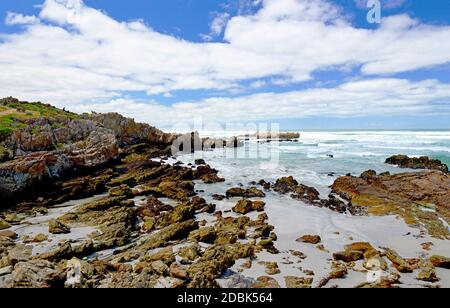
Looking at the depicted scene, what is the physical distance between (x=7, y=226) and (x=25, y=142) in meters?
9.53

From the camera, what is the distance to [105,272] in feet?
26.9

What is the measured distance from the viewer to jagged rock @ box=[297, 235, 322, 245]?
35.9 ft

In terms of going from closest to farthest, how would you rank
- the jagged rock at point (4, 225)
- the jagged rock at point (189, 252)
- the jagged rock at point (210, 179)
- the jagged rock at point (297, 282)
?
the jagged rock at point (297, 282)
the jagged rock at point (189, 252)
the jagged rock at point (4, 225)
the jagged rock at point (210, 179)

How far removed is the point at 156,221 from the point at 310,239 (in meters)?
6.24

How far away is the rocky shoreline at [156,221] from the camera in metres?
7.98

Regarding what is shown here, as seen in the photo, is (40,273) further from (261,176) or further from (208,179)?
(261,176)

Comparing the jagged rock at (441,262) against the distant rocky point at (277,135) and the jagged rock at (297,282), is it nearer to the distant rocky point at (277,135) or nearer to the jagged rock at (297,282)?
the jagged rock at (297,282)

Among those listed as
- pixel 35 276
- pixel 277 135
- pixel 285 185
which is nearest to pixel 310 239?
pixel 35 276

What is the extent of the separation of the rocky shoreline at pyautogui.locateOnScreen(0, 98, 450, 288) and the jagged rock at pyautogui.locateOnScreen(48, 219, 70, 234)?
0.14 feet

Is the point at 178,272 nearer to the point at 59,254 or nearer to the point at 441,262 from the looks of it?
the point at 59,254

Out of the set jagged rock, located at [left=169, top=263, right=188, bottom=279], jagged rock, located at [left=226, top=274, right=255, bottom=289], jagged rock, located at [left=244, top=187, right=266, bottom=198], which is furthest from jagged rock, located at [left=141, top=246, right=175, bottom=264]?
jagged rock, located at [left=244, top=187, right=266, bottom=198]

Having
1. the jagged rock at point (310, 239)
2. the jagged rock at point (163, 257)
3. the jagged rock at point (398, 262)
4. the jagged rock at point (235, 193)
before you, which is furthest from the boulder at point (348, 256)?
the jagged rock at point (235, 193)

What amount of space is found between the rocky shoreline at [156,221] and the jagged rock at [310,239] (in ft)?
0.13
